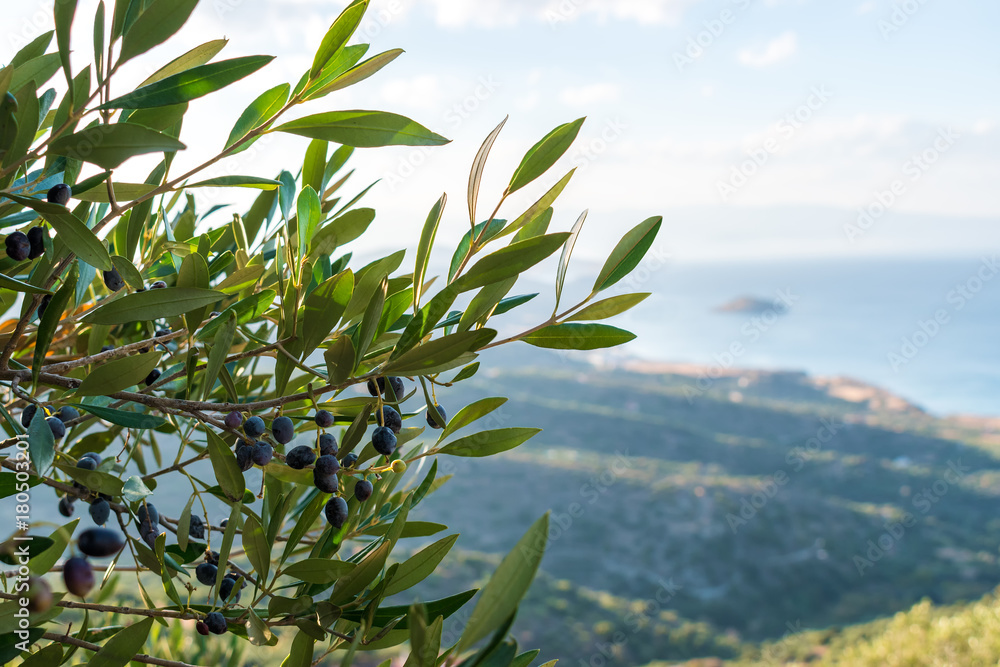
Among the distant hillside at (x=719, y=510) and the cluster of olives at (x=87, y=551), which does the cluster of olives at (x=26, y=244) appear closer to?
A: the cluster of olives at (x=87, y=551)

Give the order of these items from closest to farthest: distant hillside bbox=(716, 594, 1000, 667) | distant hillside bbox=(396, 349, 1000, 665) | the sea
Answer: distant hillside bbox=(716, 594, 1000, 667)
distant hillside bbox=(396, 349, 1000, 665)
the sea

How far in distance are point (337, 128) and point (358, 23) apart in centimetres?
6

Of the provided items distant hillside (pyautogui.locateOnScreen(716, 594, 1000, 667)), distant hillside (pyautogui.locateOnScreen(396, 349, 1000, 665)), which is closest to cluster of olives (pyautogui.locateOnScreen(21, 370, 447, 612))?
distant hillside (pyautogui.locateOnScreen(716, 594, 1000, 667))

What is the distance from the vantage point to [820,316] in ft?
96.4

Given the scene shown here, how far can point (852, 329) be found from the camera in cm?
2703

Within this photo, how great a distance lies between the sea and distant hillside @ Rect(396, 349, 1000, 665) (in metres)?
3.91

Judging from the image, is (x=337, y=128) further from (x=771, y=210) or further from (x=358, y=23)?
(x=771, y=210)

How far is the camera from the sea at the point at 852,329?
22.5 m

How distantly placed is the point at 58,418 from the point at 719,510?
12.9 meters

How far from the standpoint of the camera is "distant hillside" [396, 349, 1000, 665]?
1028cm

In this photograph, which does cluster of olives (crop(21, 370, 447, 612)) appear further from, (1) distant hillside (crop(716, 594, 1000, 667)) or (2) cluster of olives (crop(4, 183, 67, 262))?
(1) distant hillside (crop(716, 594, 1000, 667))

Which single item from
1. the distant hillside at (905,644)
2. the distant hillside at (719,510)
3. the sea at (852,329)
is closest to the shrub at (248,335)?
the distant hillside at (905,644)

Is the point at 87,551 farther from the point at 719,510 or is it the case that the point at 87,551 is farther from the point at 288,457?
the point at 719,510

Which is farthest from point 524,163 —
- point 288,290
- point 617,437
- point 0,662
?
point 617,437
